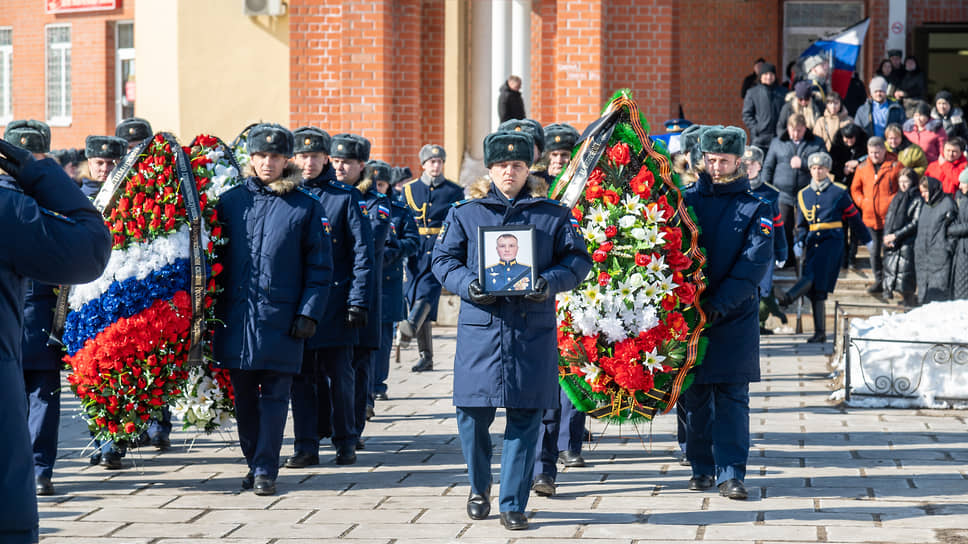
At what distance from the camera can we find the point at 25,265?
3.61m

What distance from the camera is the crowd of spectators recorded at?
13891 mm

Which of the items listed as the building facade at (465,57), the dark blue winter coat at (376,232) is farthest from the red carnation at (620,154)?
the building facade at (465,57)

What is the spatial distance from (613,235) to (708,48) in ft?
52.6

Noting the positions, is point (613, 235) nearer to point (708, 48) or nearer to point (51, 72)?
point (708, 48)

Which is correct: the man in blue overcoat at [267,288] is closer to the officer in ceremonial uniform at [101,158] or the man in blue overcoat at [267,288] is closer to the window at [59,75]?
the officer in ceremonial uniform at [101,158]

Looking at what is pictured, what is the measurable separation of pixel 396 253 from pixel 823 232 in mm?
5887

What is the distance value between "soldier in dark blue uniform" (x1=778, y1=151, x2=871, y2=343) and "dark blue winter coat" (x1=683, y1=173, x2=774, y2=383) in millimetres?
6914

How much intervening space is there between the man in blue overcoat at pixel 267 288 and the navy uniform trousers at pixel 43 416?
98cm

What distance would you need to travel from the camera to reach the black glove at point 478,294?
6301mm

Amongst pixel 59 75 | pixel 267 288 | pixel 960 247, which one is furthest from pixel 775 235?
pixel 59 75

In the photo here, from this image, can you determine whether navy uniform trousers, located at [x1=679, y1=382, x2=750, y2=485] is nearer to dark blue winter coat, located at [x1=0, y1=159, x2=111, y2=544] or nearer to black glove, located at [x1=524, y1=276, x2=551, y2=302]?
black glove, located at [x1=524, y1=276, x2=551, y2=302]

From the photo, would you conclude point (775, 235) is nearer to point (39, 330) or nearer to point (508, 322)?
point (508, 322)

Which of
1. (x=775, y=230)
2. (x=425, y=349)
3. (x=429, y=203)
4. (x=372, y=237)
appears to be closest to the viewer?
(x=372, y=237)

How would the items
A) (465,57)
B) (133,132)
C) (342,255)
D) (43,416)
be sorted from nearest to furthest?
(43,416), (342,255), (133,132), (465,57)
